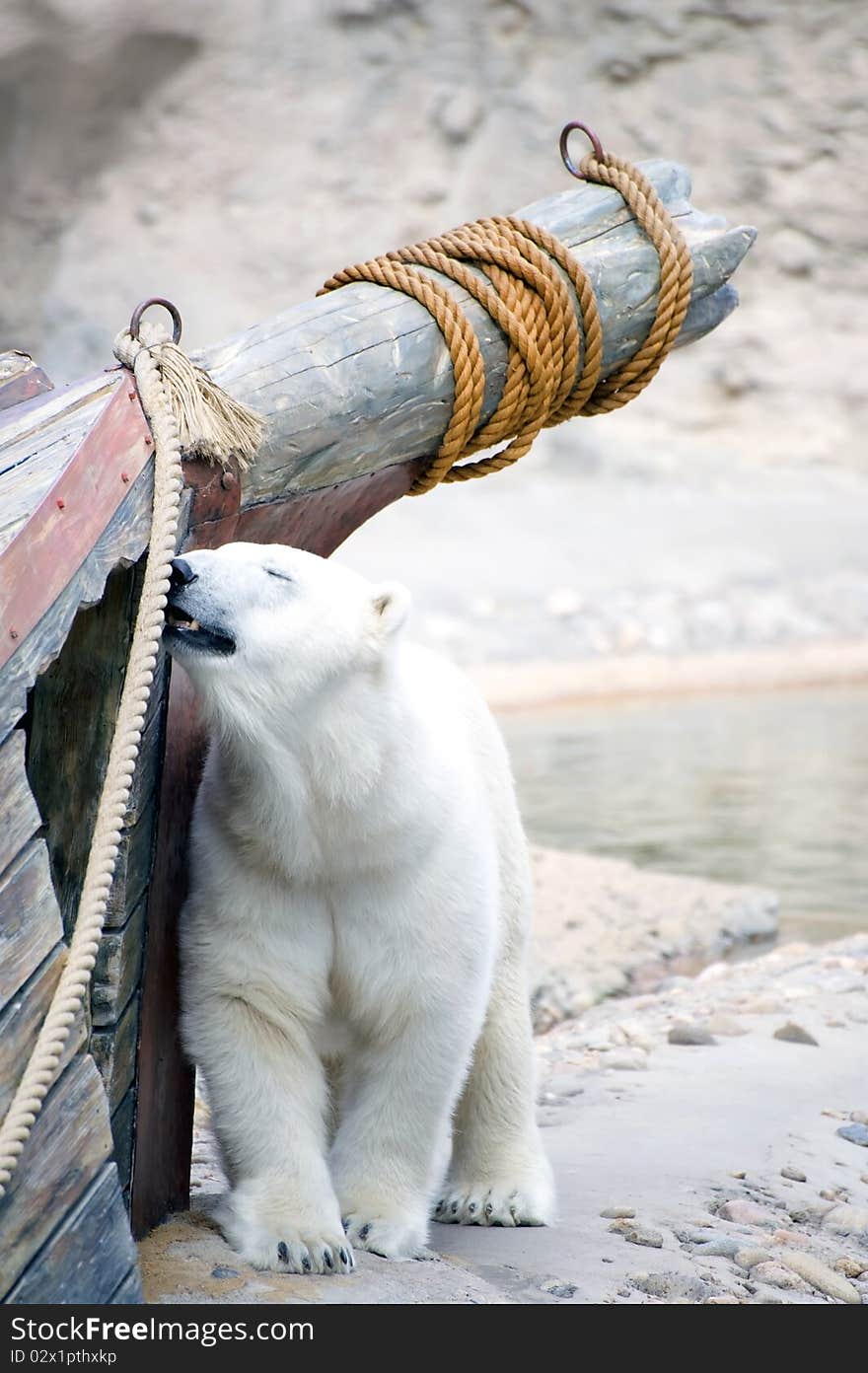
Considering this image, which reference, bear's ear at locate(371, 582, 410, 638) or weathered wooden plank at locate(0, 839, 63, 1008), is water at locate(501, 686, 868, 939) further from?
weathered wooden plank at locate(0, 839, 63, 1008)

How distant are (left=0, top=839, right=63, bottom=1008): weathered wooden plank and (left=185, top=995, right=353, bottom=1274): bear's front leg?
→ 1.96 feet

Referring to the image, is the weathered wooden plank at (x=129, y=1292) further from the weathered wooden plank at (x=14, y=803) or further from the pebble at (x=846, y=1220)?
the pebble at (x=846, y=1220)

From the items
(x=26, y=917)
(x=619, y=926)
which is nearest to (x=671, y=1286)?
(x=26, y=917)

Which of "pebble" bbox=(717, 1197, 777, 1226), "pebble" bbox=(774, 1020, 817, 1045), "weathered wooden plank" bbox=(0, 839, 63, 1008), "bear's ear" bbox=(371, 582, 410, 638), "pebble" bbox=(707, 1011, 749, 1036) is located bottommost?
"pebble" bbox=(707, 1011, 749, 1036)

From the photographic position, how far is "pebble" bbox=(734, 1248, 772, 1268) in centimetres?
262

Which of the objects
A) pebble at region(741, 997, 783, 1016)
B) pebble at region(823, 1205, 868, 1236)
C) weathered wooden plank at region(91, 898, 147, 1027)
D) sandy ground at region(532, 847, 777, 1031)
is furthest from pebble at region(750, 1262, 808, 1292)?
sandy ground at region(532, 847, 777, 1031)

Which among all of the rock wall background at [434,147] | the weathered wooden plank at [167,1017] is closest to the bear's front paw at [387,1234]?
the weathered wooden plank at [167,1017]

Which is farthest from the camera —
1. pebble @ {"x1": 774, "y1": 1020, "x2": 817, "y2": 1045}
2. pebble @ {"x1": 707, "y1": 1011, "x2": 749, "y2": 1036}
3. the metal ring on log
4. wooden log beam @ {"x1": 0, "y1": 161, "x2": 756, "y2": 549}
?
pebble @ {"x1": 707, "y1": 1011, "x2": 749, "y2": 1036}

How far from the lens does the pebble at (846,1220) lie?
295 centimetres

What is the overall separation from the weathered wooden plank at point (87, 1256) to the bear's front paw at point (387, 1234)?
0.61m

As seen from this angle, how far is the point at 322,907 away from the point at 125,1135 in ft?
1.45

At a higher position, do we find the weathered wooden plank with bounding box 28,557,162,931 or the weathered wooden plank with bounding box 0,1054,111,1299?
the weathered wooden plank with bounding box 28,557,162,931

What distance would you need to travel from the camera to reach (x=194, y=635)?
2240 millimetres

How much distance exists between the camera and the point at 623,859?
26.6 ft
